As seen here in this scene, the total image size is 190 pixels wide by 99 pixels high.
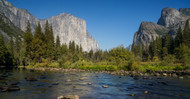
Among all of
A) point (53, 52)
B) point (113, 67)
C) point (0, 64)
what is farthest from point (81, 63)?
point (0, 64)

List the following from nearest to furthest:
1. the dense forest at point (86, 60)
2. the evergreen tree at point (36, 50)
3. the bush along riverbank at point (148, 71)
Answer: the bush along riverbank at point (148, 71) → the dense forest at point (86, 60) → the evergreen tree at point (36, 50)

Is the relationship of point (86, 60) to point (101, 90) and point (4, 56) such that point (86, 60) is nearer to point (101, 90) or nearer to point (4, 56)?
point (4, 56)

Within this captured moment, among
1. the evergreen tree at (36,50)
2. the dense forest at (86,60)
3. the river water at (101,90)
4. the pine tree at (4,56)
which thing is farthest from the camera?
the pine tree at (4,56)

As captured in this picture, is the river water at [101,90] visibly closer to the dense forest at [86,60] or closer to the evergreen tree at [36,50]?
the dense forest at [86,60]

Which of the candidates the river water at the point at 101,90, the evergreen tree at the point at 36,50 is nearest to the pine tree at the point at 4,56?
the evergreen tree at the point at 36,50

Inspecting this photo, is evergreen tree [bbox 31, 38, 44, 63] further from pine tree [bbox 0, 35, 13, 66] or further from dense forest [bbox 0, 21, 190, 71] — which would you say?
pine tree [bbox 0, 35, 13, 66]

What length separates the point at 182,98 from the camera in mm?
9977

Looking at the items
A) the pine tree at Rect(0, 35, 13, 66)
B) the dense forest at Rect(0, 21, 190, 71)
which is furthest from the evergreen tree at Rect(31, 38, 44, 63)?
the pine tree at Rect(0, 35, 13, 66)

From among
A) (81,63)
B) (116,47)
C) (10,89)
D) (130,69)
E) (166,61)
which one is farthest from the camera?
(116,47)

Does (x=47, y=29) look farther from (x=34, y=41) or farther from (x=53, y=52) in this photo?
(x=34, y=41)

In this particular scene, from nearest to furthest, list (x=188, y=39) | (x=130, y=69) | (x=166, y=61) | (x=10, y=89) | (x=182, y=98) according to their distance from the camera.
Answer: (x=182, y=98), (x=10, y=89), (x=130, y=69), (x=166, y=61), (x=188, y=39)

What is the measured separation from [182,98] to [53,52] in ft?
217

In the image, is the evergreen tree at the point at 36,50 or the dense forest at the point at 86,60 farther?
the evergreen tree at the point at 36,50

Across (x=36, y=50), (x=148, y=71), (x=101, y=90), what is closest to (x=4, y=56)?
(x=36, y=50)
